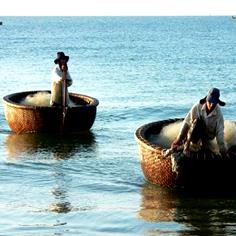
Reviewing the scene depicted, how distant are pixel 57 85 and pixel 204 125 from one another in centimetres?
547

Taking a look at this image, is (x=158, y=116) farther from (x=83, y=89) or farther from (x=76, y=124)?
(x=83, y=89)

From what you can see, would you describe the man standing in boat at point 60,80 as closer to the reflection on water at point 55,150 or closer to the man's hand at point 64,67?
the man's hand at point 64,67

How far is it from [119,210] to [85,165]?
3.19 metres

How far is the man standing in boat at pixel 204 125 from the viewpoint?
905 centimetres

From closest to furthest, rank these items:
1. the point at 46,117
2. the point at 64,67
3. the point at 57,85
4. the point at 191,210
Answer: the point at 191,210 → the point at 64,67 → the point at 57,85 → the point at 46,117

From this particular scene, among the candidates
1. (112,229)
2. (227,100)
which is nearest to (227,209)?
(112,229)

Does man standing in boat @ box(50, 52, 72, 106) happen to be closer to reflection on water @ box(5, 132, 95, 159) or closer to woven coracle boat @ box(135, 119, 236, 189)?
reflection on water @ box(5, 132, 95, 159)

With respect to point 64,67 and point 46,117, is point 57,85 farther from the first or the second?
point 46,117

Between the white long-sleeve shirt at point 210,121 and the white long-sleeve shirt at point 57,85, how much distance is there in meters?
5.07

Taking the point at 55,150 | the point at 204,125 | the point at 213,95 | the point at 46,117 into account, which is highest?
the point at 46,117

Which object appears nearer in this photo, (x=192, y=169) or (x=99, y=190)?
(x=192, y=169)

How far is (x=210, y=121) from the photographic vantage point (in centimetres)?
912

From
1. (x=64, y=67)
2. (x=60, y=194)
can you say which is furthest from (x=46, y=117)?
(x=60, y=194)

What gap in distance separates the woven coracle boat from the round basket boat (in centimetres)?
434
